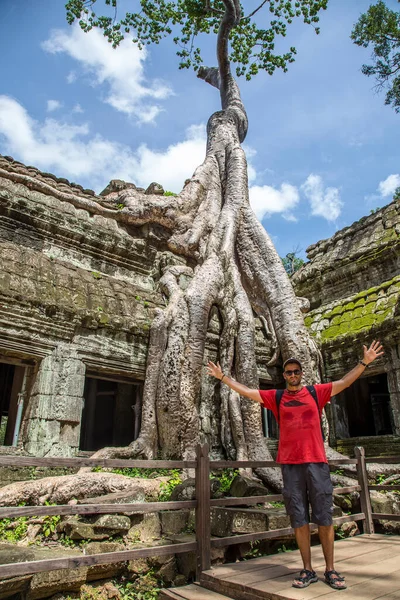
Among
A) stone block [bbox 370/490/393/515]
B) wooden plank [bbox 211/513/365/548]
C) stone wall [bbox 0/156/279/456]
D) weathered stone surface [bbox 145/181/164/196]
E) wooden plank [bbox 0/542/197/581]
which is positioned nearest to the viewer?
wooden plank [bbox 0/542/197/581]

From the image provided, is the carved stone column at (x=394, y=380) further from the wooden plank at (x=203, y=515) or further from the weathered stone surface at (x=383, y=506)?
the wooden plank at (x=203, y=515)

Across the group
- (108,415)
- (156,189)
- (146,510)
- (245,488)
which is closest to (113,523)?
(146,510)

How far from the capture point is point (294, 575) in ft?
8.83

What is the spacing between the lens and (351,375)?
9.25 feet

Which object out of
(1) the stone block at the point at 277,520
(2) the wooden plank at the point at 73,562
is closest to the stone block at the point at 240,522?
(1) the stone block at the point at 277,520

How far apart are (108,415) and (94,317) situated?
552cm

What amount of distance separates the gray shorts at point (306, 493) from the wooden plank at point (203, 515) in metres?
0.61

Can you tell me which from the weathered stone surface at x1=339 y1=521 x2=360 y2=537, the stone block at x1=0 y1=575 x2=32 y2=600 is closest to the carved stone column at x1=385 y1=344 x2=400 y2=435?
the weathered stone surface at x1=339 y1=521 x2=360 y2=537

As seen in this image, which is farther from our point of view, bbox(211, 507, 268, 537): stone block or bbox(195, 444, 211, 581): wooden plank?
bbox(211, 507, 268, 537): stone block

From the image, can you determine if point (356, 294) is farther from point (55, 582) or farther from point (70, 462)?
point (55, 582)

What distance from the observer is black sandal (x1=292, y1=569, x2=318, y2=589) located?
2.40 meters

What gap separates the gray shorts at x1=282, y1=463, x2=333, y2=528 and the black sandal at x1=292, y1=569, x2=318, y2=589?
25 centimetres

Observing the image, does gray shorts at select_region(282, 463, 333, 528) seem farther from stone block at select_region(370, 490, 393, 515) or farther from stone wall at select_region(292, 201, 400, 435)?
stone wall at select_region(292, 201, 400, 435)

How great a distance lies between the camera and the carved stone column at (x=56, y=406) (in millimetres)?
4891
